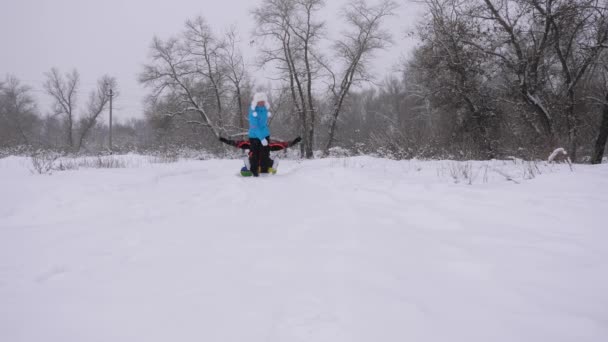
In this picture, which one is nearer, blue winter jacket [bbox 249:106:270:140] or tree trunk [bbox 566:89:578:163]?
blue winter jacket [bbox 249:106:270:140]

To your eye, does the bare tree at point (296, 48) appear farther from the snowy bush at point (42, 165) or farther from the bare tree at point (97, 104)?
the bare tree at point (97, 104)

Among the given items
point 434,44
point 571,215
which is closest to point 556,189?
point 571,215

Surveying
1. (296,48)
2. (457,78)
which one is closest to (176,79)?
(296,48)

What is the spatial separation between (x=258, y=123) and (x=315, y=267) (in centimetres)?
567

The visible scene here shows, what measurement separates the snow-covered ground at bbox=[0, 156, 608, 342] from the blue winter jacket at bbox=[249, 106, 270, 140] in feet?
11.6

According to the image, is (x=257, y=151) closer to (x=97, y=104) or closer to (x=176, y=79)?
(x=176, y=79)

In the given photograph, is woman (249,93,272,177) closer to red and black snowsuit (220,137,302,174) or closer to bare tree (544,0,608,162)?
red and black snowsuit (220,137,302,174)

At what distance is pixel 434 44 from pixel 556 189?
9.33 metres

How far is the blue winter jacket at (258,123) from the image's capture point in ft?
23.2

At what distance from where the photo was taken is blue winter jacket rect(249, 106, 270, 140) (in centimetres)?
707

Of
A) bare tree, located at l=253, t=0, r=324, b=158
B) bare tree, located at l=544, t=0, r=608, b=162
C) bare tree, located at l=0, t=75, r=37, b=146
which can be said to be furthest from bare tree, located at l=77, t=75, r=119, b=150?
bare tree, located at l=544, t=0, r=608, b=162

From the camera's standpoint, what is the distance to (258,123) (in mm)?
7137

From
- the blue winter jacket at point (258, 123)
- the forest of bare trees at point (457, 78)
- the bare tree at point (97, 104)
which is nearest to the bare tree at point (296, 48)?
the forest of bare trees at point (457, 78)

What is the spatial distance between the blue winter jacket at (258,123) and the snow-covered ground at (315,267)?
3535 mm
